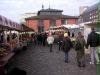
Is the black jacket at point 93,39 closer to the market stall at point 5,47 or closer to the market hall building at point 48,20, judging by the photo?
the market stall at point 5,47

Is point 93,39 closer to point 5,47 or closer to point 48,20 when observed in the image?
point 5,47

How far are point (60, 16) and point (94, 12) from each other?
59.2 metres

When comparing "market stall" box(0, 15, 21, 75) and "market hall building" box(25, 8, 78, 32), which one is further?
"market hall building" box(25, 8, 78, 32)

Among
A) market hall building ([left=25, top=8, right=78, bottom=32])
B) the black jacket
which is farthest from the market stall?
market hall building ([left=25, top=8, right=78, bottom=32])

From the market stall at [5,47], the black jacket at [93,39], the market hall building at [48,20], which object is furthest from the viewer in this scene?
the market hall building at [48,20]

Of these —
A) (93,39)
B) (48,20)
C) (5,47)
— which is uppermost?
(48,20)

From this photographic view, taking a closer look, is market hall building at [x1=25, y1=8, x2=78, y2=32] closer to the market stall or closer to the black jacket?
the market stall

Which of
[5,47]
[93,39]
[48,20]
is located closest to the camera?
[93,39]

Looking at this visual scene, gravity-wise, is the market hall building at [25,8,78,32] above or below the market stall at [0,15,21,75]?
above

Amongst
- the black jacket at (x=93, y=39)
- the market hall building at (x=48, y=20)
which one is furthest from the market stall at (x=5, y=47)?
the market hall building at (x=48, y=20)

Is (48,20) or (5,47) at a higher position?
(48,20)

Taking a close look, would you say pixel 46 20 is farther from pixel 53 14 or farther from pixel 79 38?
pixel 79 38

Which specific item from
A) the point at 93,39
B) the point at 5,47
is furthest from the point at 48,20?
the point at 93,39

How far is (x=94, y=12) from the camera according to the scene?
30234 mm
